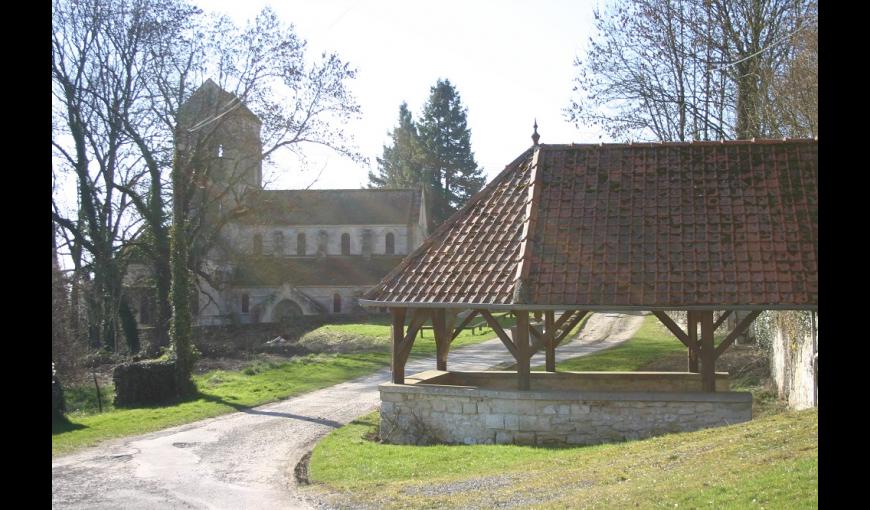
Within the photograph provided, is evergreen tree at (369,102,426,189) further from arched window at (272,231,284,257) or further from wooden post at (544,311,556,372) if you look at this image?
wooden post at (544,311,556,372)

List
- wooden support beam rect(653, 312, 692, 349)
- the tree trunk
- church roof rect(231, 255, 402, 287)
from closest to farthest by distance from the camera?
wooden support beam rect(653, 312, 692, 349)
the tree trunk
church roof rect(231, 255, 402, 287)

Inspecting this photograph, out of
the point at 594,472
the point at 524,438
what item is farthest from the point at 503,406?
the point at 594,472

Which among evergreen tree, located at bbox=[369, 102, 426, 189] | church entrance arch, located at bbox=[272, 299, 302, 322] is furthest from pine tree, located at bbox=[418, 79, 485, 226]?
church entrance arch, located at bbox=[272, 299, 302, 322]

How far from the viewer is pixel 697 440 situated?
38.2 feet

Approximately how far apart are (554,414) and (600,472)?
3.66 metres

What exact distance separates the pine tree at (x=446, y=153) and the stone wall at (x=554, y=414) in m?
54.0

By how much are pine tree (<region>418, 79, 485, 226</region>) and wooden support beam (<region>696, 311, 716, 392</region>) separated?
5480cm

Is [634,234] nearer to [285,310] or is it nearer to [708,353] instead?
[708,353]

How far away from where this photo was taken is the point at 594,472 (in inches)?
416

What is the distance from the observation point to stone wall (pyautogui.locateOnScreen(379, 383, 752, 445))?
45.1ft

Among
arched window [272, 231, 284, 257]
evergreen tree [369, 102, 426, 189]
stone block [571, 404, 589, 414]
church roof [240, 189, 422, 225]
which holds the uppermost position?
evergreen tree [369, 102, 426, 189]
